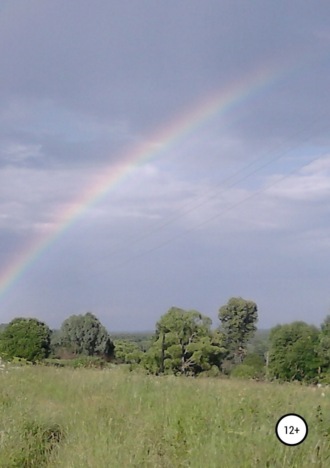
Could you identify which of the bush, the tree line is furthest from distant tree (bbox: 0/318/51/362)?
the bush

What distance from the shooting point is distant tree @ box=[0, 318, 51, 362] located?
127ft

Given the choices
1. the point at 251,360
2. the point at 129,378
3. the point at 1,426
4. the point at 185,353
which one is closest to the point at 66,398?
the point at 129,378

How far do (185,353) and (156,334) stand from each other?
350 cm

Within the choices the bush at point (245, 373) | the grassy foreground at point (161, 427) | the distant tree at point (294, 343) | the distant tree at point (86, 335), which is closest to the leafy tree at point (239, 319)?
the distant tree at point (86, 335)

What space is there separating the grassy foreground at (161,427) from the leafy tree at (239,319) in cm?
5549

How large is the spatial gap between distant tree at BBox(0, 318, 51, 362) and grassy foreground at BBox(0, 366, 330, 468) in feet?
103

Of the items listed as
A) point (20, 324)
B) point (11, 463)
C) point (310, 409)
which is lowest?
point (11, 463)

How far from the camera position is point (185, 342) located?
157 feet

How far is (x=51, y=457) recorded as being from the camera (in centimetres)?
540

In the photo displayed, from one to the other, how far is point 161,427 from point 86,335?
56.8 metres

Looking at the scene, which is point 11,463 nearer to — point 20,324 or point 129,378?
point 129,378

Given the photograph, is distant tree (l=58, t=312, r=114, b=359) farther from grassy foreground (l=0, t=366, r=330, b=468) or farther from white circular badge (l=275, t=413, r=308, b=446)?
white circular badge (l=275, t=413, r=308, b=446)

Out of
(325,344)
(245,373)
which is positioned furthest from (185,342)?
(245,373)

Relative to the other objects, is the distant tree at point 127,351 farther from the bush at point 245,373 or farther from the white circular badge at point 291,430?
the white circular badge at point 291,430
